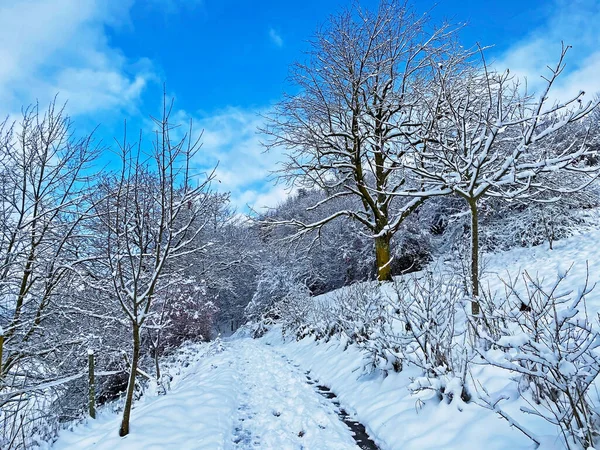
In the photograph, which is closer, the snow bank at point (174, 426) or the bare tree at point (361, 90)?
the snow bank at point (174, 426)

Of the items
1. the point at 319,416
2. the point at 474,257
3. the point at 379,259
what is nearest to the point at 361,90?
the point at 379,259

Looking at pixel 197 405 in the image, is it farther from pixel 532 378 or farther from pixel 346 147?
pixel 346 147

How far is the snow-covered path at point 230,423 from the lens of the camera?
4.07 metres

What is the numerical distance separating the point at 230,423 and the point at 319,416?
4.07 ft

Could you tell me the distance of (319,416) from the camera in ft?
16.4

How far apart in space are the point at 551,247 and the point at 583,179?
313 centimetres

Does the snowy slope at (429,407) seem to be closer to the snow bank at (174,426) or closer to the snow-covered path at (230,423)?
the snow-covered path at (230,423)

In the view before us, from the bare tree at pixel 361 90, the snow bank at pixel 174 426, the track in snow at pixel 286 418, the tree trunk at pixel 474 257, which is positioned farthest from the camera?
the bare tree at pixel 361 90

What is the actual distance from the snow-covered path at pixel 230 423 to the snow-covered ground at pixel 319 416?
0.04 feet

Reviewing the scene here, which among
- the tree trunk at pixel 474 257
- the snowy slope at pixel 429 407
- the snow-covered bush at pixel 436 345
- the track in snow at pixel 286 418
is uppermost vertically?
the tree trunk at pixel 474 257


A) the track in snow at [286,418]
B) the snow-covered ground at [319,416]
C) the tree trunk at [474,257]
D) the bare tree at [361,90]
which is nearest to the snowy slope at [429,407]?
the snow-covered ground at [319,416]

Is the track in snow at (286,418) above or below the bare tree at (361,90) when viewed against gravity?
below

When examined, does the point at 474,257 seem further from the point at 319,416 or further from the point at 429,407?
the point at 319,416

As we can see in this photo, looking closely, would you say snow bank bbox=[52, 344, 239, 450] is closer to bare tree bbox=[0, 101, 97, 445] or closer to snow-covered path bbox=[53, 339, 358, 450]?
snow-covered path bbox=[53, 339, 358, 450]
